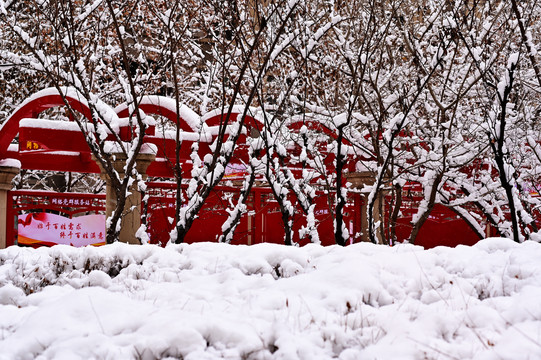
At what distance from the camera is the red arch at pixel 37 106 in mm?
7563

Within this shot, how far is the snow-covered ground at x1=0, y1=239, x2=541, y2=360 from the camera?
2316mm

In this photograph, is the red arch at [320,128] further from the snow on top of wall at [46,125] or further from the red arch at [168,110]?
the snow on top of wall at [46,125]

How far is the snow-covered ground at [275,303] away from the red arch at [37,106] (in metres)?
3.73

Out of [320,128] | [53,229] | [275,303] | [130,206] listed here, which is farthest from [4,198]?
[275,303]

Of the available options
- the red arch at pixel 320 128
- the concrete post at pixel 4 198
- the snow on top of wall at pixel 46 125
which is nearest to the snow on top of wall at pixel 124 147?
the snow on top of wall at pixel 46 125

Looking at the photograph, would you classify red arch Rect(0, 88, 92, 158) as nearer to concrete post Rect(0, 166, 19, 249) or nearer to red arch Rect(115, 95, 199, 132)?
concrete post Rect(0, 166, 19, 249)

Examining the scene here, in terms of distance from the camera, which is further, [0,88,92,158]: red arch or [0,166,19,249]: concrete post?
[0,166,19,249]: concrete post

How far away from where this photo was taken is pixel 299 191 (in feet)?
21.8

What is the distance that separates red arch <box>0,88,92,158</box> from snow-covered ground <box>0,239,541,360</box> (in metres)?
3.73

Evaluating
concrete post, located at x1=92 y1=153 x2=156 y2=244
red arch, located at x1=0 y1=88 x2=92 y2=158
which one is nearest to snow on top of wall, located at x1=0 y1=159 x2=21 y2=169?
red arch, located at x1=0 y1=88 x2=92 y2=158

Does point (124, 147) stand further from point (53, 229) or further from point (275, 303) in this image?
point (275, 303)

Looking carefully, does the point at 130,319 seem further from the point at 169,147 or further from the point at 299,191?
the point at 169,147

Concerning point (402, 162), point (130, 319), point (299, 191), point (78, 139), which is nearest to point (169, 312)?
point (130, 319)

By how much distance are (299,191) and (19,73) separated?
38.0 feet
